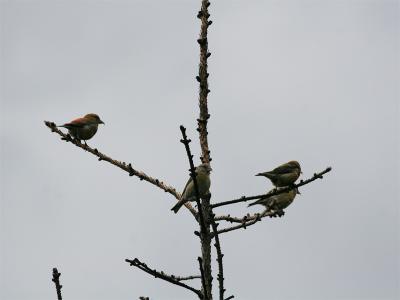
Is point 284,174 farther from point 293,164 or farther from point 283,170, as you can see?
point 293,164

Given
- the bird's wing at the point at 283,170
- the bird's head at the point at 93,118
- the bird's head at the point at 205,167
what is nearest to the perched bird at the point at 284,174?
the bird's wing at the point at 283,170

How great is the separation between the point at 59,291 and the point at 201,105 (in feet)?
7.71

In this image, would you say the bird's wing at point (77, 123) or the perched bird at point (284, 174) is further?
the bird's wing at point (77, 123)

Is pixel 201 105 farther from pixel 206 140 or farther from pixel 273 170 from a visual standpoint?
pixel 273 170

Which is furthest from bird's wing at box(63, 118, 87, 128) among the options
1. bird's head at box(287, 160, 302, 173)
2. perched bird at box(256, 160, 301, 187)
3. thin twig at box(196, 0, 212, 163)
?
thin twig at box(196, 0, 212, 163)

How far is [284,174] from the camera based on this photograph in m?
9.83

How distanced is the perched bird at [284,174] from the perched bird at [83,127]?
187 inches

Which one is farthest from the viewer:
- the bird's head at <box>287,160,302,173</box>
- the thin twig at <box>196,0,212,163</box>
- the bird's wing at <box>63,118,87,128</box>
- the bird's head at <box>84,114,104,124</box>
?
the bird's head at <box>84,114,104,124</box>

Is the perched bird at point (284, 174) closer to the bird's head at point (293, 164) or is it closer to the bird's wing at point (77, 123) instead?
the bird's head at point (293, 164)

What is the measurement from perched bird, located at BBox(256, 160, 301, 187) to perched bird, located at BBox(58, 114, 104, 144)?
4.74 metres

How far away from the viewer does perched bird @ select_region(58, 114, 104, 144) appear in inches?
520

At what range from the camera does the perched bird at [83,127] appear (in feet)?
43.3

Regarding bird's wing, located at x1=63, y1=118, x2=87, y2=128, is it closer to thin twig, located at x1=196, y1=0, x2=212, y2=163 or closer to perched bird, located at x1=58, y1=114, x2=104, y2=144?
perched bird, located at x1=58, y1=114, x2=104, y2=144

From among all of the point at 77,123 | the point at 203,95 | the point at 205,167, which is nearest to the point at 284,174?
the point at 205,167
